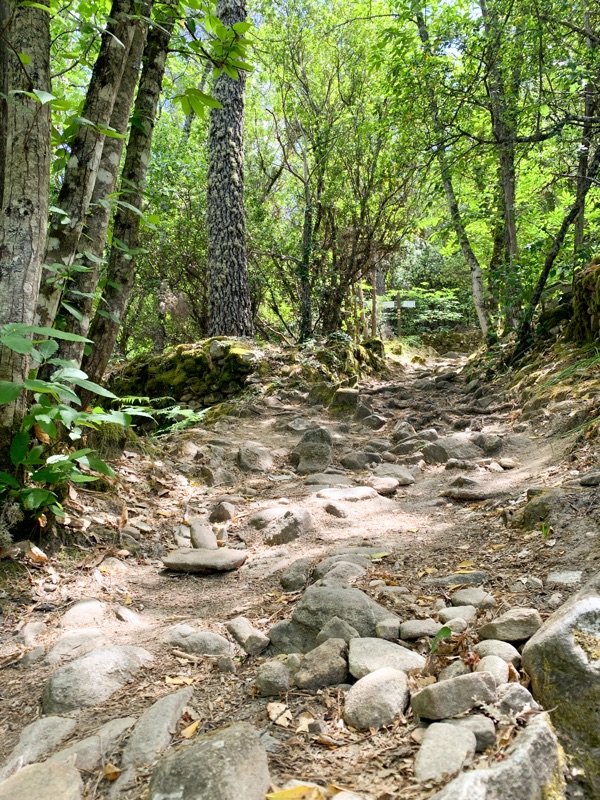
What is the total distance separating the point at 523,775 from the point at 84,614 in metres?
1.90

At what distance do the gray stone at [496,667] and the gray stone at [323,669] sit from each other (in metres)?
0.39

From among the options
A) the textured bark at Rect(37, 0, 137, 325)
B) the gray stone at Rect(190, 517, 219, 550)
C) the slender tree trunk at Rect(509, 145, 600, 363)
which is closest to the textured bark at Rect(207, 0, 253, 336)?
the slender tree trunk at Rect(509, 145, 600, 363)

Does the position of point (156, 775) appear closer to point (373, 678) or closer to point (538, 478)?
point (373, 678)

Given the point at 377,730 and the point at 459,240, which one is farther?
the point at 459,240

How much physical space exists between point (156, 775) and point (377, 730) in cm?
52

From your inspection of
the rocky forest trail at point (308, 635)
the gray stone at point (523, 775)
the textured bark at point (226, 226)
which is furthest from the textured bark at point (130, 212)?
the textured bark at point (226, 226)

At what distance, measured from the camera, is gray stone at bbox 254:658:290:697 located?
160cm

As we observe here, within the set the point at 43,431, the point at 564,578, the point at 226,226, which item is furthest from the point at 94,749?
the point at 226,226

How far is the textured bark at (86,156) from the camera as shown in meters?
2.88

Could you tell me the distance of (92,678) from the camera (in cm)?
183

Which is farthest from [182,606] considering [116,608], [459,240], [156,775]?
[459,240]

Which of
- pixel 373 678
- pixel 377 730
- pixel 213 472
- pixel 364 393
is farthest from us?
pixel 364 393

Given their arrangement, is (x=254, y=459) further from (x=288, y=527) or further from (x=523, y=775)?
(x=523, y=775)

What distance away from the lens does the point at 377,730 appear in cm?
135
